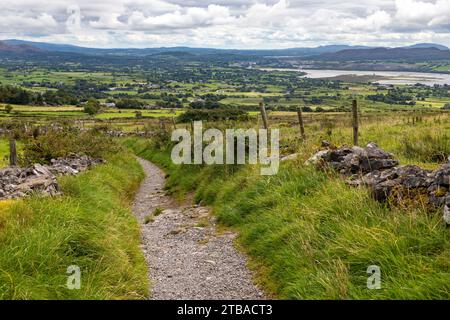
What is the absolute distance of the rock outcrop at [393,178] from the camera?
24.4 ft

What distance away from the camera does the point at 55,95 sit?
13500 cm

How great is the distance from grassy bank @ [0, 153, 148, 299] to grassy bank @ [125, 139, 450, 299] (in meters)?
2.72

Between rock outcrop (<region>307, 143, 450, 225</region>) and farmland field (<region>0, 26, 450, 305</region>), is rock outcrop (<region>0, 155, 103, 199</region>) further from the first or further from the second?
rock outcrop (<region>307, 143, 450, 225</region>)

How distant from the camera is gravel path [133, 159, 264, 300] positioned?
7.82m

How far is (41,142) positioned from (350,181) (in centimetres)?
1578

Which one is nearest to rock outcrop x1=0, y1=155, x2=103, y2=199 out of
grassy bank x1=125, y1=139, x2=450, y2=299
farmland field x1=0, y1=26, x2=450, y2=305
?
farmland field x1=0, y1=26, x2=450, y2=305

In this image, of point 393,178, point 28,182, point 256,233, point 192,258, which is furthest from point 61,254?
point 393,178

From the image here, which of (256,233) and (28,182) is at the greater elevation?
(28,182)

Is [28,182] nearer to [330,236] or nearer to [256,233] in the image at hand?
[256,233]

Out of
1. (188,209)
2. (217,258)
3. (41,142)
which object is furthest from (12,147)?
(217,258)

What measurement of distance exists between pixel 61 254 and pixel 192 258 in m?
3.59

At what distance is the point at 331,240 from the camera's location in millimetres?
7508
